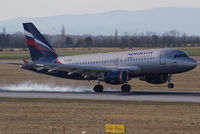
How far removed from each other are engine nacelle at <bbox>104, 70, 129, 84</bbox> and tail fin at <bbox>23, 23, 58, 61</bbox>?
10438mm

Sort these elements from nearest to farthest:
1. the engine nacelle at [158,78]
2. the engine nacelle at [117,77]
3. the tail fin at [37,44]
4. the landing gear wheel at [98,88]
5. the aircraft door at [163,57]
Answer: the engine nacelle at [117,77]
the aircraft door at [163,57]
the engine nacelle at [158,78]
the landing gear wheel at [98,88]
the tail fin at [37,44]

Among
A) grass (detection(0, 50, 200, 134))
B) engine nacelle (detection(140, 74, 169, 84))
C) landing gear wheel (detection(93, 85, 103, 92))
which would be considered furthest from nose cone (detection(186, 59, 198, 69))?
landing gear wheel (detection(93, 85, 103, 92))

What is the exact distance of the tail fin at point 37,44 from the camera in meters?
60.8

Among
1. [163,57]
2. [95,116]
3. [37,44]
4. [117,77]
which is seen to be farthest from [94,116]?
[37,44]

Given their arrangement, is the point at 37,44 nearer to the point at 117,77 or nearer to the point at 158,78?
the point at 117,77

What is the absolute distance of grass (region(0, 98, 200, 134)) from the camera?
1209 inches

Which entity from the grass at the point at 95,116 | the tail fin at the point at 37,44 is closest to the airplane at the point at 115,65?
the tail fin at the point at 37,44

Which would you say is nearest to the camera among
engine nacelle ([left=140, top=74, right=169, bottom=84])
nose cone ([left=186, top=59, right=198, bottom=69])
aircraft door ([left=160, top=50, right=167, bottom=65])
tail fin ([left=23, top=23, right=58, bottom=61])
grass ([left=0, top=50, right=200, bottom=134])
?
grass ([left=0, top=50, right=200, bottom=134])

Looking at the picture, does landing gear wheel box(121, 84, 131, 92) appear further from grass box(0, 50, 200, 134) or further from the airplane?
grass box(0, 50, 200, 134)

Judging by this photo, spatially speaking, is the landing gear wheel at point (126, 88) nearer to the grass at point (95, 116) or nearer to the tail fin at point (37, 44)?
the tail fin at point (37, 44)

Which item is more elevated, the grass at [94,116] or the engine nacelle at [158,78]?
the engine nacelle at [158,78]

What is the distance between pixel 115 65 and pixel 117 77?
3.15m

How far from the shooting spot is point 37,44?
60906 mm

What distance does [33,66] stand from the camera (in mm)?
57750
